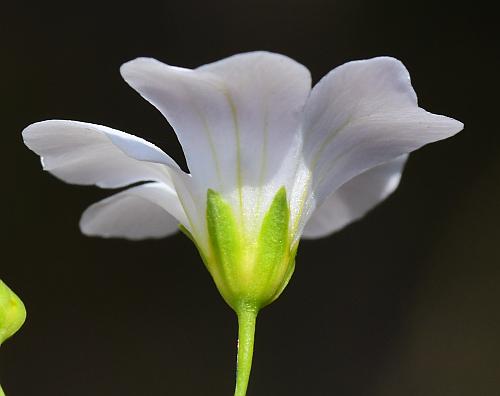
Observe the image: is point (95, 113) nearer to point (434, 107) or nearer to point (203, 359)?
point (203, 359)

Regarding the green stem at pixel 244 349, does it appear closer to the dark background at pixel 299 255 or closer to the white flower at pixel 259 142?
the white flower at pixel 259 142

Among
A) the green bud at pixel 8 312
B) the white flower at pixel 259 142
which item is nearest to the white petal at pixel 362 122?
the white flower at pixel 259 142

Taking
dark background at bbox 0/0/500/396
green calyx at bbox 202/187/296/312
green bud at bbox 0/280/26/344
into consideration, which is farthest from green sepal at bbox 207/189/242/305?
dark background at bbox 0/0/500/396

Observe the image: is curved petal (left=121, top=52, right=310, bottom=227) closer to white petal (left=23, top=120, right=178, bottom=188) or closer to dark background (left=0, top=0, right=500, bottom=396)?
white petal (left=23, top=120, right=178, bottom=188)

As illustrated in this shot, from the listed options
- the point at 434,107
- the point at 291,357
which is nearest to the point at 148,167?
the point at 291,357

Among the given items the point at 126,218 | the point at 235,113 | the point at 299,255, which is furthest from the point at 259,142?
the point at 299,255

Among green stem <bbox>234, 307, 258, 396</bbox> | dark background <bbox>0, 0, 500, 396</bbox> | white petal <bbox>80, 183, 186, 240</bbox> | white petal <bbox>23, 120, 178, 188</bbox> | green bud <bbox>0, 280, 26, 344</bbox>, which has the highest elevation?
white petal <bbox>23, 120, 178, 188</bbox>
